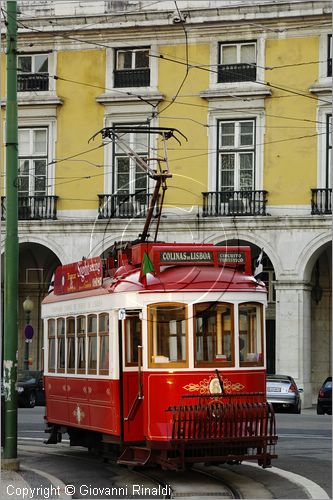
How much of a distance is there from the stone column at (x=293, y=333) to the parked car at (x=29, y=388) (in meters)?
7.55

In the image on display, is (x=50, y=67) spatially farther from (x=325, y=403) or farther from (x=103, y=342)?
(x=103, y=342)

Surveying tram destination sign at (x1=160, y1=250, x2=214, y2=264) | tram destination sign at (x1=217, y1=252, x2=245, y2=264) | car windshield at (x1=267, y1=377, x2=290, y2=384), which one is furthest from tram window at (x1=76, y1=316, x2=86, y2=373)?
car windshield at (x1=267, y1=377, x2=290, y2=384)

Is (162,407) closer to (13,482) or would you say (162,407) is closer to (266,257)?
(13,482)

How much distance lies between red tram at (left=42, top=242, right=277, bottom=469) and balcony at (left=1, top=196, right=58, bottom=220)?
24.8 metres

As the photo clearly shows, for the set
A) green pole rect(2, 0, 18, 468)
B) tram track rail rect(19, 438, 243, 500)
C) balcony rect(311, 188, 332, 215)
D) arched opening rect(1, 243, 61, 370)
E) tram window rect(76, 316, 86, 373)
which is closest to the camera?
tram track rail rect(19, 438, 243, 500)

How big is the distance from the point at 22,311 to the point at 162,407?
30386 mm

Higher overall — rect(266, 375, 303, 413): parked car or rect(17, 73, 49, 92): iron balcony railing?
rect(17, 73, 49, 92): iron balcony railing

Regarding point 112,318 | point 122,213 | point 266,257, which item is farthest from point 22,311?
point 112,318

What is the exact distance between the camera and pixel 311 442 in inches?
922

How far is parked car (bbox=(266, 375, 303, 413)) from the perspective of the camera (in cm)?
3625

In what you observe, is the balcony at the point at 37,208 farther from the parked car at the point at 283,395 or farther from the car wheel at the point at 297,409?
the car wheel at the point at 297,409

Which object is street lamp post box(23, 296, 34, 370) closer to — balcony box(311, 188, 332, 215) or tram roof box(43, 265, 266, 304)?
balcony box(311, 188, 332, 215)

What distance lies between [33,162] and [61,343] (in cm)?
2382

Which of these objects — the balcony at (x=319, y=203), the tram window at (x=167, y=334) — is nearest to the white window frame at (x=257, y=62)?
the balcony at (x=319, y=203)
